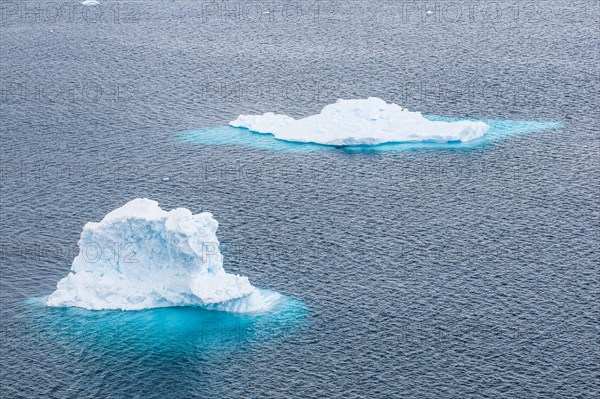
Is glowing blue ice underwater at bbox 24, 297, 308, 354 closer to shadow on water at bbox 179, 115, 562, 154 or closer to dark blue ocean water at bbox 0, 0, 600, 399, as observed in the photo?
dark blue ocean water at bbox 0, 0, 600, 399

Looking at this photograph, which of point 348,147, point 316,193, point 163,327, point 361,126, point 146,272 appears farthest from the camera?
point 361,126

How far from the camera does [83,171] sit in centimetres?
7112

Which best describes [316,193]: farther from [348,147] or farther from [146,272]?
[146,272]

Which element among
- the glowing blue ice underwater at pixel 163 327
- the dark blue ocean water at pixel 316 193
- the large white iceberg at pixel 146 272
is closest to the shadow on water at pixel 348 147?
the dark blue ocean water at pixel 316 193

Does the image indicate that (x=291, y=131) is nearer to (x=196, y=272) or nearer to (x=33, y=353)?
(x=196, y=272)

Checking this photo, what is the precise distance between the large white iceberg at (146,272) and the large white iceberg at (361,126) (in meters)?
22.9

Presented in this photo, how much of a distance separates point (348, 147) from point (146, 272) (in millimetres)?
24795

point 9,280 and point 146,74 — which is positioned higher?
point 146,74

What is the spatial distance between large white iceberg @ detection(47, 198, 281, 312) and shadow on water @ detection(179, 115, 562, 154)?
2184 cm

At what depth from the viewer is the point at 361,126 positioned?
252 ft

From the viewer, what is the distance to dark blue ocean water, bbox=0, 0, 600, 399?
162 feet

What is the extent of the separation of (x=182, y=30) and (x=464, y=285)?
52.8 meters

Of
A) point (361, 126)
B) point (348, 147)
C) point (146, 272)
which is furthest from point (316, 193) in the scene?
point (146, 272)

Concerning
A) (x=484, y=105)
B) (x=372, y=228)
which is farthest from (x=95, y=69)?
(x=372, y=228)
